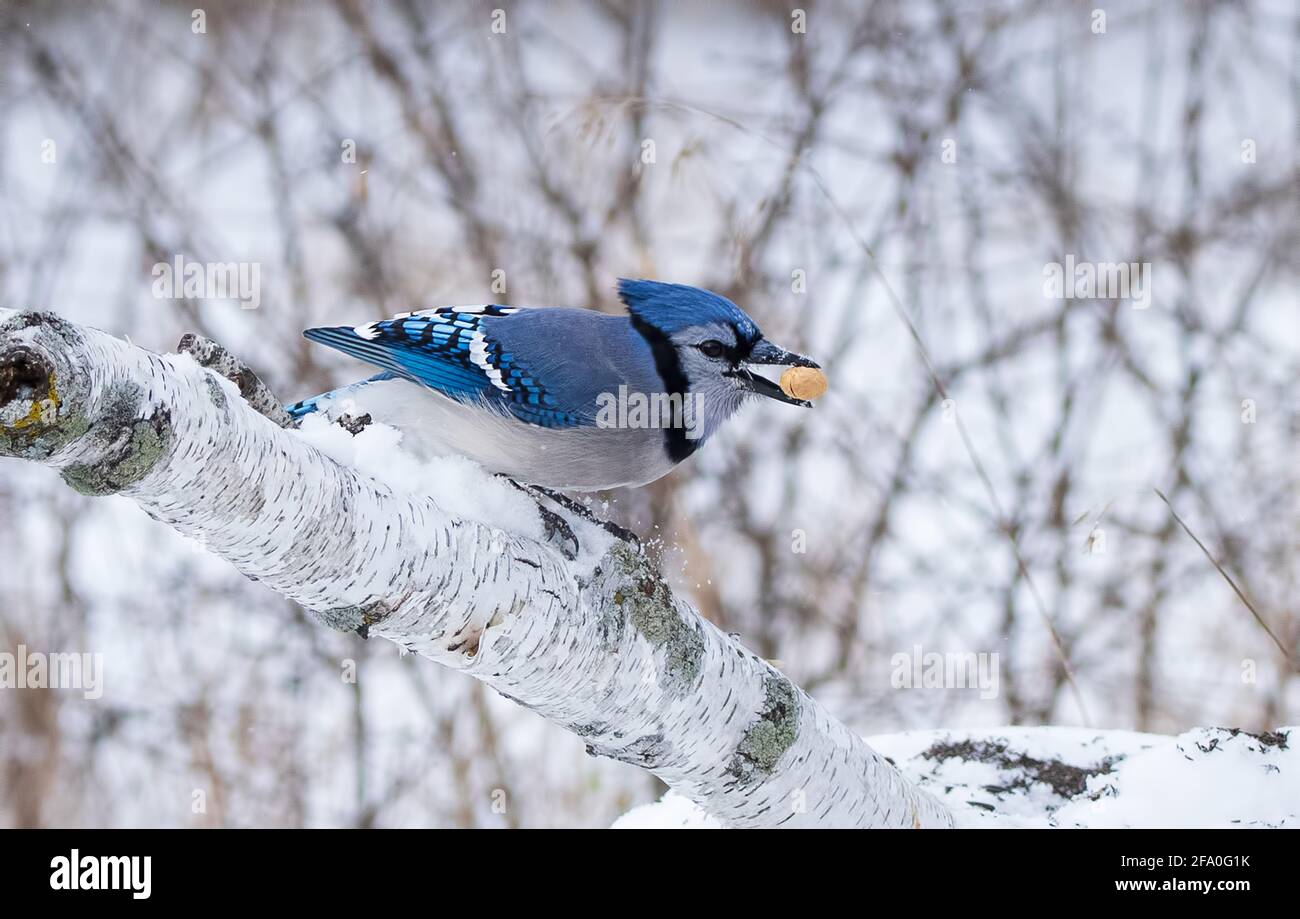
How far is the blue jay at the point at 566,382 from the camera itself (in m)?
2.61

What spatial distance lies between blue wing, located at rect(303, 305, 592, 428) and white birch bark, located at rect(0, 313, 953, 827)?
55 centimetres

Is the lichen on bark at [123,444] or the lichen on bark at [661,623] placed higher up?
the lichen on bark at [123,444]

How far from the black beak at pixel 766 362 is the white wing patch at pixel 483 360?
54 cm

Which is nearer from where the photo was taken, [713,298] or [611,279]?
[713,298]

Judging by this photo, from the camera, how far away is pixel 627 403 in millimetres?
2678

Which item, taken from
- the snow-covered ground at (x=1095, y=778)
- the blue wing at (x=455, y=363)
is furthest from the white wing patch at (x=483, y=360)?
the snow-covered ground at (x=1095, y=778)

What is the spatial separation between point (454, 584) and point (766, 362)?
1180mm

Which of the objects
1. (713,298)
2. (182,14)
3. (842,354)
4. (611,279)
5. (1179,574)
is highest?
(182,14)

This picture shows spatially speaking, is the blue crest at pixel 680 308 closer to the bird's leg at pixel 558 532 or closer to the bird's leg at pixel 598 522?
the bird's leg at pixel 598 522

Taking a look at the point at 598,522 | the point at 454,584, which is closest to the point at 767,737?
the point at 598,522
